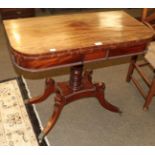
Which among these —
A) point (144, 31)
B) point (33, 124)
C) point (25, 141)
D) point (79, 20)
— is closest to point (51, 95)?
point (33, 124)

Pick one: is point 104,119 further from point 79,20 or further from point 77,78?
point 79,20

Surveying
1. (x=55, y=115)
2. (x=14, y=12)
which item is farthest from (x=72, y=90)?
(x=14, y=12)

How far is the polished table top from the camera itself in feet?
3.85

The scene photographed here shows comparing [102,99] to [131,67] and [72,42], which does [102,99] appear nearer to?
[131,67]

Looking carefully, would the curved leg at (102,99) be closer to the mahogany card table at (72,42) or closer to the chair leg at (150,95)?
the mahogany card table at (72,42)

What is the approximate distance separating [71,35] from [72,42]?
0.30ft

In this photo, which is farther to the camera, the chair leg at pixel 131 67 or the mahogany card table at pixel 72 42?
the chair leg at pixel 131 67

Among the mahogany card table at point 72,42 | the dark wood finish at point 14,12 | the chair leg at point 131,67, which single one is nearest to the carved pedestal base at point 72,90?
the mahogany card table at point 72,42

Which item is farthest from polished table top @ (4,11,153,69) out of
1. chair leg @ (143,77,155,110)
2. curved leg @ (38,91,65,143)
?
chair leg @ (143,77,155,110)

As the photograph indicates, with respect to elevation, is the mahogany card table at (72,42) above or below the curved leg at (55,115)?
above

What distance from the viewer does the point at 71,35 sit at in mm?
1309

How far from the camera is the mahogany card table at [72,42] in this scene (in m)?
1.17

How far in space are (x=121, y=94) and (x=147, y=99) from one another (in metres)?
0.27

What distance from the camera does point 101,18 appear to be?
1545 mm
